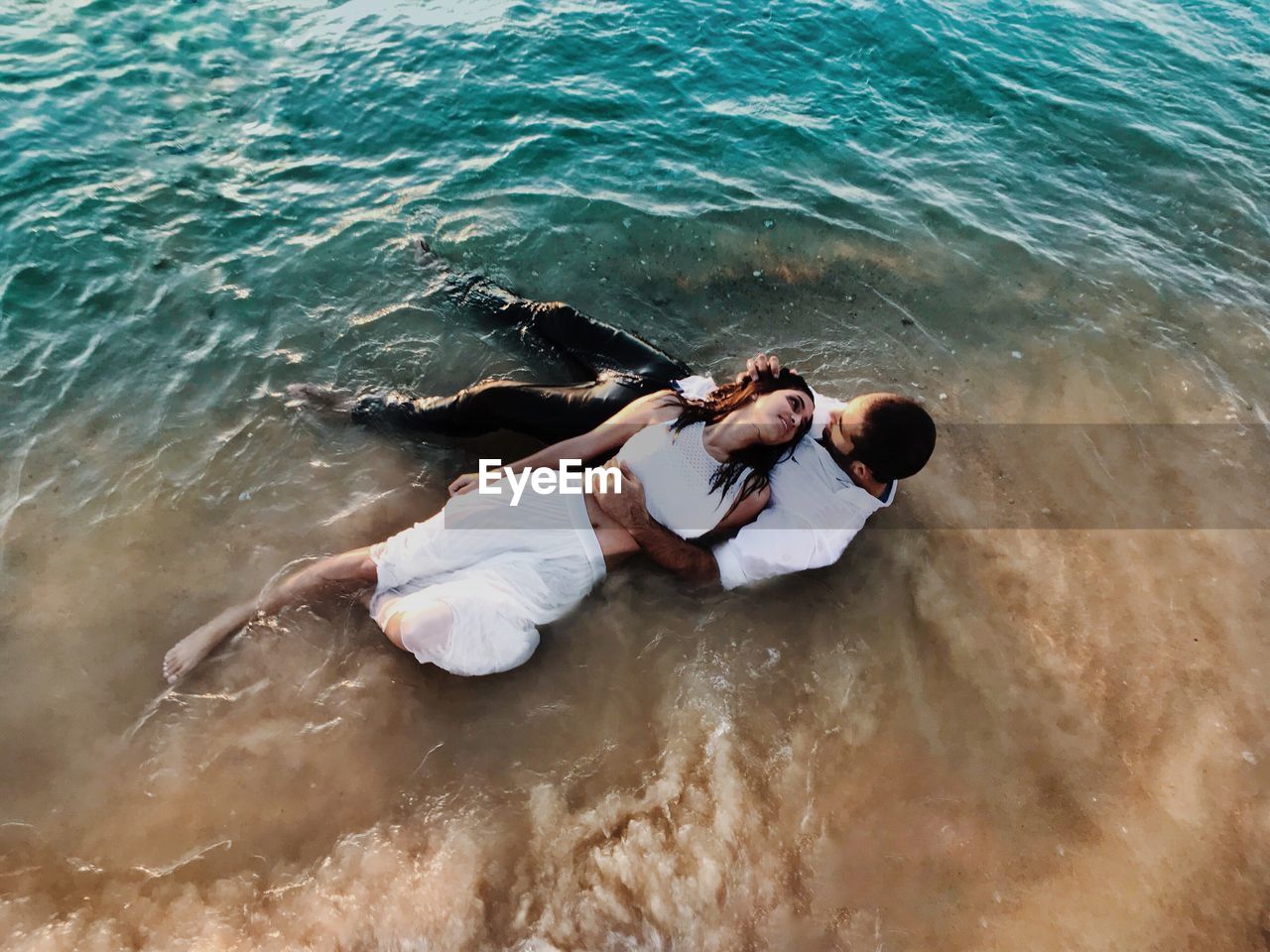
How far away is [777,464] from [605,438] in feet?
3.55

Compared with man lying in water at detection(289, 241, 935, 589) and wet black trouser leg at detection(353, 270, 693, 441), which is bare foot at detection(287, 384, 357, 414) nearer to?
man lying in water at detection(289, 241, 935, 589)

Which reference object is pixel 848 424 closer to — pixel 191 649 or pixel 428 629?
pixel 428 629

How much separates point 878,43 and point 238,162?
31.7 feet

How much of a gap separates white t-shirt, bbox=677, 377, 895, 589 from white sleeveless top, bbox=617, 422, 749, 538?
0.28 meters

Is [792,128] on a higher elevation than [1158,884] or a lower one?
higher

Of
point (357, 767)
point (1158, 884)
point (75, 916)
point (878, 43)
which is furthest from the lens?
point (878, 43)

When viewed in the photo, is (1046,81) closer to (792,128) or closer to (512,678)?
(792,128)

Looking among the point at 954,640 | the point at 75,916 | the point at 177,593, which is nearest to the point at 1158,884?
the point at 954,640

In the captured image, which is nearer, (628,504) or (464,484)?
(628,504)

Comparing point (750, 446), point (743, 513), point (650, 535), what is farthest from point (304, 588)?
point (750, 446)

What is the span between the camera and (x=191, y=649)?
399 cm

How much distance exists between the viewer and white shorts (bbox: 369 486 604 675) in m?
3.89

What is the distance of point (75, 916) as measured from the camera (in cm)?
316

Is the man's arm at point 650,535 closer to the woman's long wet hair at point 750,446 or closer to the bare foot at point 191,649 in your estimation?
the woman's long wet hair at point 750,446
